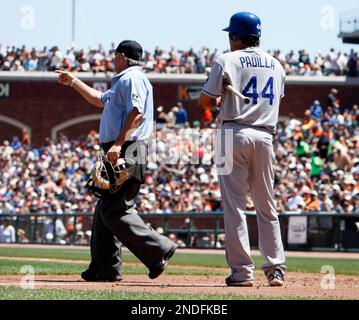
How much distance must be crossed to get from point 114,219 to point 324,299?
8.00 ft

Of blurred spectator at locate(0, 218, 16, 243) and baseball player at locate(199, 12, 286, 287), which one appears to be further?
blurred spectator at locate(0, 218, 16, 243)

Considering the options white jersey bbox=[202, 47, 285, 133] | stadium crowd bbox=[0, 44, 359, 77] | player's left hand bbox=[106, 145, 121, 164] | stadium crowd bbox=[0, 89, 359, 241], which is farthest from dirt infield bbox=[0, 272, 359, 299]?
stadium crowd bbox=[0, 44, 359, 77]

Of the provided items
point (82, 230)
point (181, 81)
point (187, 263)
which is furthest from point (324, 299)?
point (181, 81)

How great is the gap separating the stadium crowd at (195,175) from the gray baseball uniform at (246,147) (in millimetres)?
13029

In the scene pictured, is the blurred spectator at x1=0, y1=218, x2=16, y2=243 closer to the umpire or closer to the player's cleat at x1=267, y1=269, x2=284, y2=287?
the umpire

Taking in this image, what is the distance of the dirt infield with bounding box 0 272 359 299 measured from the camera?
830cm

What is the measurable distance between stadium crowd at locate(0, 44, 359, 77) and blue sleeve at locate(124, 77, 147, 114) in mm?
32986

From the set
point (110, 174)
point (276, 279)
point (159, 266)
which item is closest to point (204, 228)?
point (159, 266)

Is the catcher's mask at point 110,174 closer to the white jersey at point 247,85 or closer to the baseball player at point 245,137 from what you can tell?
the baseball player at point 245,137

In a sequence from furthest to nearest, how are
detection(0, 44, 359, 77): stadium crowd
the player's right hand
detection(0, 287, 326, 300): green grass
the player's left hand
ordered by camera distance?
1. detection(0, 44, 359, 77): stadium crowd
2. the player's right hand
3. the player's left hand
4. detection(0, 287, 326, 300): green grass

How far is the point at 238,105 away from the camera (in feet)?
29.5

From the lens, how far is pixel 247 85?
9000mm

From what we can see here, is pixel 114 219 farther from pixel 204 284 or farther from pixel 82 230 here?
pixel 82 230

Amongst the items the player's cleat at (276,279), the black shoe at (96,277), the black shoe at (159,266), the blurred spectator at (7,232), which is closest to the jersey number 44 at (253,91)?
Result: the player's cleat at (276,279)
